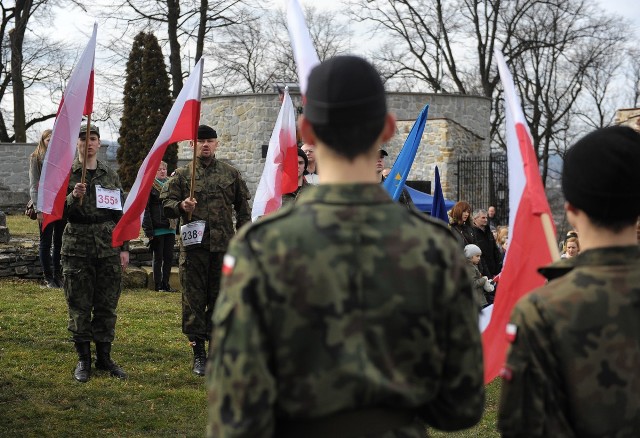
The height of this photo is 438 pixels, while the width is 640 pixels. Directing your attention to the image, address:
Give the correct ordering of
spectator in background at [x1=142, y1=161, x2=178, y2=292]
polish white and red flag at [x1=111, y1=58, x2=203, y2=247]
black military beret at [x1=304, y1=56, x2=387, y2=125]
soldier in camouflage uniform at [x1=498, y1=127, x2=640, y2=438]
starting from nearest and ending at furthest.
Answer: black military beret at [x1=304, y1=56, x2=387, y2=125], soldier in camouflage uniform at [x1=498, y1=127, x2=640, y2=438], polish white and red flag at [x1=111, y1=58, x2=203, y2=247], spectator in background at [x1=142, y1=161, x2=178, y2=292]

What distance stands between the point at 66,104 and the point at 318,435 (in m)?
5.42

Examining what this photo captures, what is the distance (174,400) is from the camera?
7.02 m

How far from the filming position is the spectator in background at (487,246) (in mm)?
11141

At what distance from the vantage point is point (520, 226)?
153 inches

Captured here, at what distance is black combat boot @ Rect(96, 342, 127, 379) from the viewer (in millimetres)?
7637

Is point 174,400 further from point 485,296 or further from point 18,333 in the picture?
point 485,296

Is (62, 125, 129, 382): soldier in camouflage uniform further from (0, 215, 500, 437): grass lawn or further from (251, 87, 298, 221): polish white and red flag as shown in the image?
(251, 87, 298, 221): polish white and red flag

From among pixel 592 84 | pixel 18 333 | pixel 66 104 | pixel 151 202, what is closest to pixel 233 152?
pixel 151 202

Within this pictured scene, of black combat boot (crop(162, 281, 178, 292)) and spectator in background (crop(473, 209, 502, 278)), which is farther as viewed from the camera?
black combat boot (crop(162, 281, 178, 292))

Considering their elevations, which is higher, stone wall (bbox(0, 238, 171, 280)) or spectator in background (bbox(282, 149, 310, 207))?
spectator in background (bbox(282, 149, 310, 207))

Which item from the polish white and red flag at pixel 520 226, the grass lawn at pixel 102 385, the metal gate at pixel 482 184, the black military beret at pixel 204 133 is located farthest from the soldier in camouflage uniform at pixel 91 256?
the metal gate at pixel 482 184

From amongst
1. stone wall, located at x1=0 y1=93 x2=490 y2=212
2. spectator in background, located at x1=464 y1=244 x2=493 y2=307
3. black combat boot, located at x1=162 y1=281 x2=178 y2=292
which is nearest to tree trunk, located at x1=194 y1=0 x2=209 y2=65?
stone wall, located at x1=0 y1=93 x2=490 y2=212

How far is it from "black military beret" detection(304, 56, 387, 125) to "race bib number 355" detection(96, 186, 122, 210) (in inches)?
204

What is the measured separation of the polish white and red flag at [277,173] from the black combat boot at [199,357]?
4.45 feet
